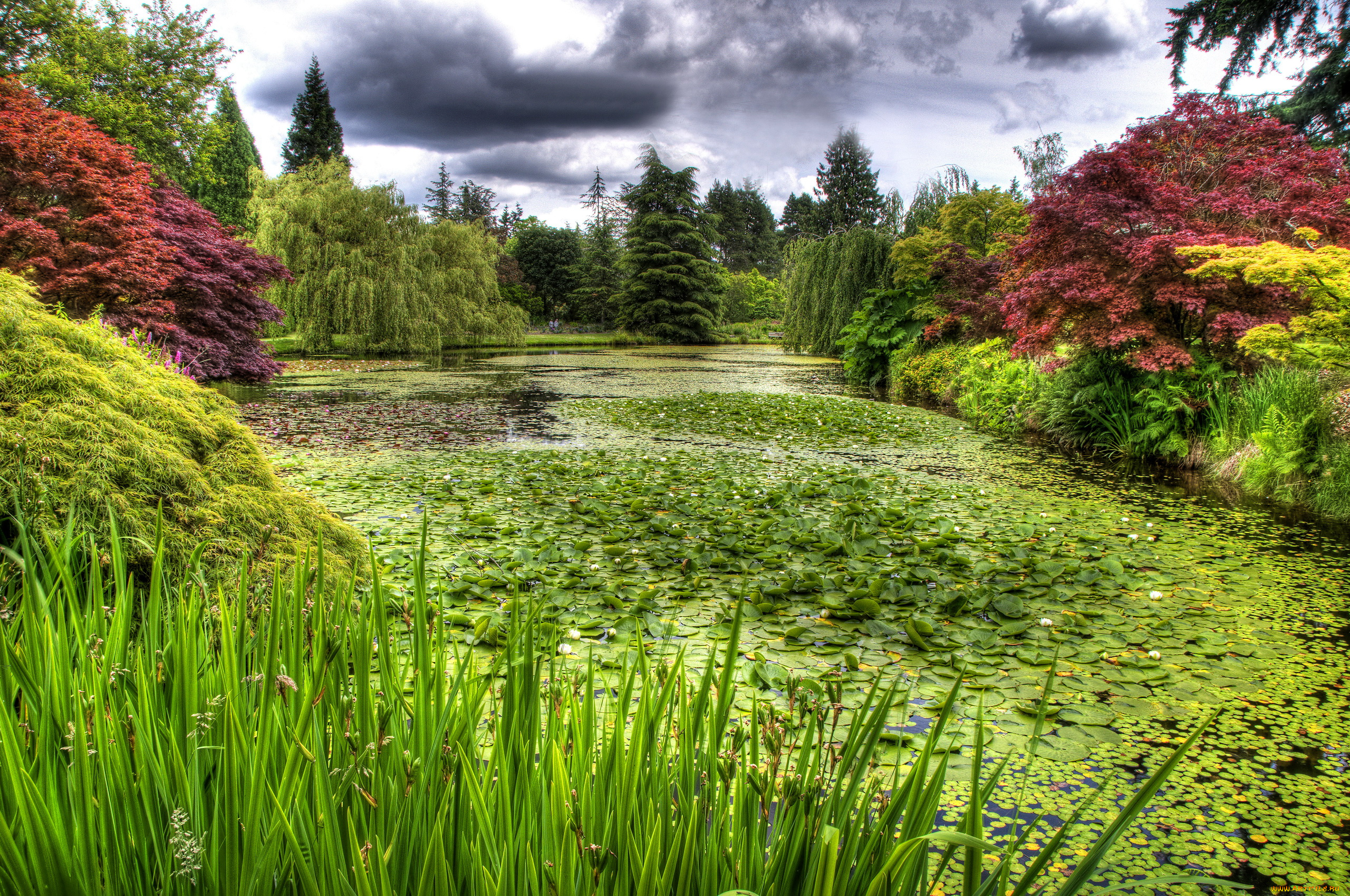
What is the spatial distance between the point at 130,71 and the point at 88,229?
1107 cm

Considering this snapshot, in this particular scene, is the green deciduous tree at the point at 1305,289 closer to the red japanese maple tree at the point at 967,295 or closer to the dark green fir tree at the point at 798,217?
the red japanese maple tree at the point at 967,295

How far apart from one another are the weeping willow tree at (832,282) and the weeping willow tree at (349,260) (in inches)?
406

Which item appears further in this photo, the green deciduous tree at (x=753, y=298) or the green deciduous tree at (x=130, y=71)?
the green deciduous tree at (x=753, y=298)

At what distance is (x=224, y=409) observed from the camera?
10.0 ft

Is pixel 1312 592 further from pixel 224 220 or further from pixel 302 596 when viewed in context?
pixel 224 220

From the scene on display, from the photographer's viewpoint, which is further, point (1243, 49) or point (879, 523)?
point (1243, 49)

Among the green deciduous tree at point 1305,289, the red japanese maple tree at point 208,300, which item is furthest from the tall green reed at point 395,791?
the red japanese maple tree at point 208,300

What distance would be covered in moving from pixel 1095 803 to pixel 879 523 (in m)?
2.41

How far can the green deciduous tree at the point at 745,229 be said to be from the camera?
61625 millimetres

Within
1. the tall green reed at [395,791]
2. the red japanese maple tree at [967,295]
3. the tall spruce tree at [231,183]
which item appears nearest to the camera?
the tall green reed at [395,791]

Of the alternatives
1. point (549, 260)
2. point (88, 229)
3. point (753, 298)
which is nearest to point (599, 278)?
point (549, 260)

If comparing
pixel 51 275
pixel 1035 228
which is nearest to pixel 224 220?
pixel 51 275

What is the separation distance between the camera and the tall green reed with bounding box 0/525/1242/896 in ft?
2.78

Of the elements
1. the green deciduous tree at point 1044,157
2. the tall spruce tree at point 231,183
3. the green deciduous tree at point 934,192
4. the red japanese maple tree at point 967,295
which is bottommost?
the red japanese maple tree at point 967,295
